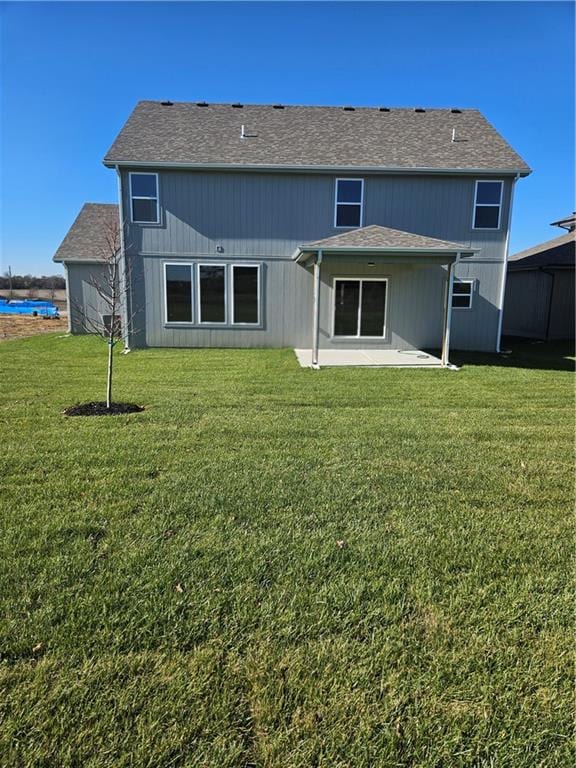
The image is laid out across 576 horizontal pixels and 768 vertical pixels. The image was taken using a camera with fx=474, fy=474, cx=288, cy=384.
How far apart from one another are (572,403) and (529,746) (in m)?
7.36

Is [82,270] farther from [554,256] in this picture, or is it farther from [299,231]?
[554,256]

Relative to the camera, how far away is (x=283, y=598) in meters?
2.77

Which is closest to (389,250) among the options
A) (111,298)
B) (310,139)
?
(310,139)

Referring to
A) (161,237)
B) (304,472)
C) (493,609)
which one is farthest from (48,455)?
(161,237)

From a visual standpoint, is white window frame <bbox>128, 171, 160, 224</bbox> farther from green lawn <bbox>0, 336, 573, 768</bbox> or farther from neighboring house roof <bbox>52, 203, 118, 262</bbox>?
green lawn <bbox>0, 336, 573, 768</bbox>

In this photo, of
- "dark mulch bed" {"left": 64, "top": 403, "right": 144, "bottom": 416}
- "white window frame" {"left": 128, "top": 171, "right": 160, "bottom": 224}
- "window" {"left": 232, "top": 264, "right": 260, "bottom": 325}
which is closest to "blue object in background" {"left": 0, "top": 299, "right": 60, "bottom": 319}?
"white window frame" {"left": 128, "top": 171, "right": 160, "bottom": 224}

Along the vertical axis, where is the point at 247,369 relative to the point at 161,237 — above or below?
below

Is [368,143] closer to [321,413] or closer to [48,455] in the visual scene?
[321,413]

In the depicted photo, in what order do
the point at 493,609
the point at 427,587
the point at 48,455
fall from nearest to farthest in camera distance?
A: the point at 493,609 < the point at 427,587 < the point at 48,455

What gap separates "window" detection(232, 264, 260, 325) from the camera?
14383 millimetres

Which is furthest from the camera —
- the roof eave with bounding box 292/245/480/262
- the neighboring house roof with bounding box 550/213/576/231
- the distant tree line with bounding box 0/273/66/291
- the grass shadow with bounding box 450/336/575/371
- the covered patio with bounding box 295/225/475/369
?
the distant tree line with bounding box 0/273/66/291

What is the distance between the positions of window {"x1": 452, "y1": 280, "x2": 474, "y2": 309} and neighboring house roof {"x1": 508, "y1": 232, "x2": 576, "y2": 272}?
18.4 feet

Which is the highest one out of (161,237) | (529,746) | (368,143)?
(368,143)

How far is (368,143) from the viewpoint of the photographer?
14.8 m
